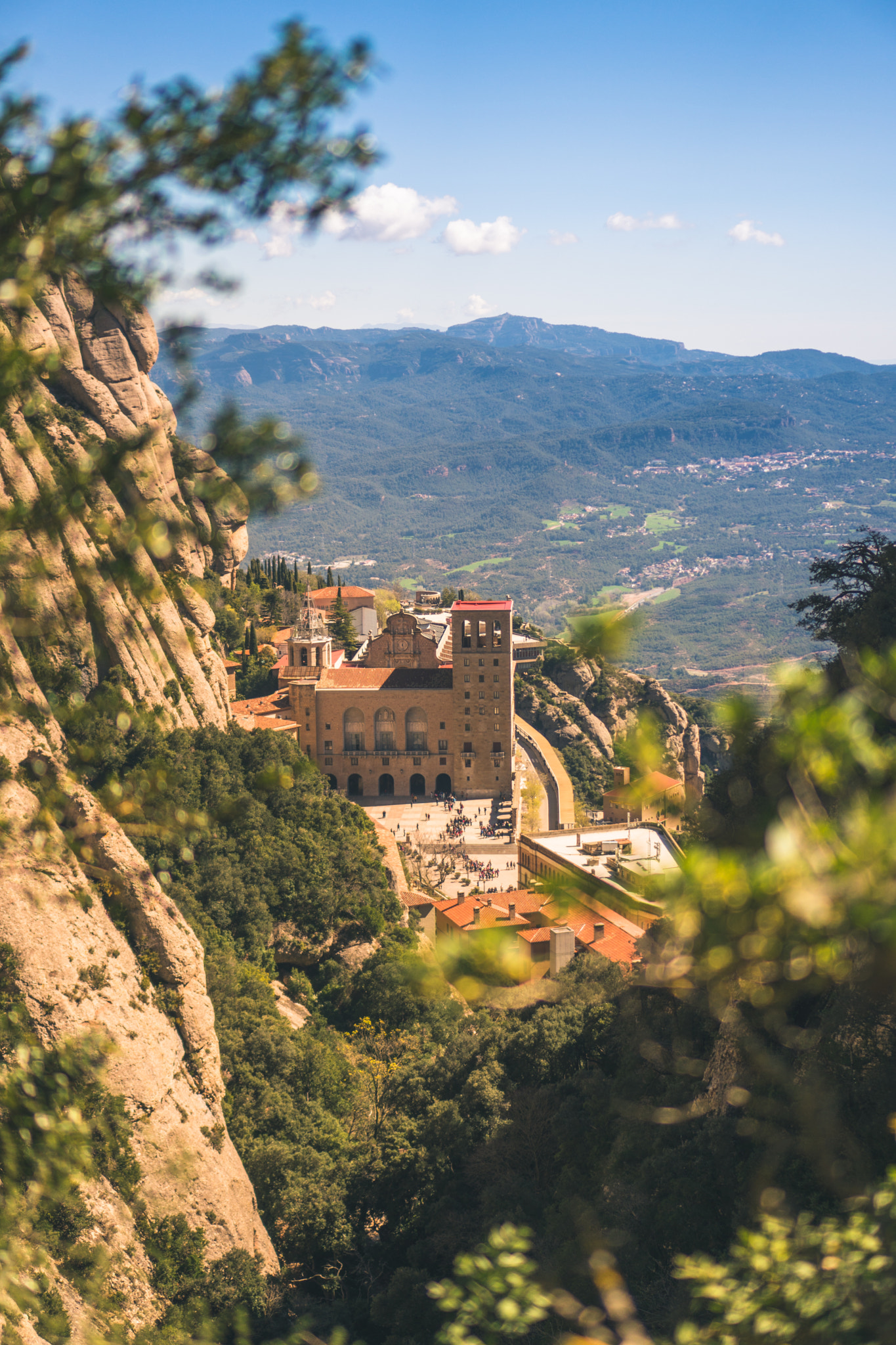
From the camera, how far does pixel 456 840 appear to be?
1676 inches

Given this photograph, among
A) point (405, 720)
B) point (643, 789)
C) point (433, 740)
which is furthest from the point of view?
point (433, 740)

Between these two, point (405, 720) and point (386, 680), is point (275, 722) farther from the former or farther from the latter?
point (405, 720)

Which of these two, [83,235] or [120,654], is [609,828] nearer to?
[120,654]

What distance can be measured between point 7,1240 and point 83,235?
806 cm

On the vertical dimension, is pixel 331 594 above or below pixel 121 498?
below

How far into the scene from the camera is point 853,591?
69.8 ft

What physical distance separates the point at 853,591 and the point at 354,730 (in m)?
30.0

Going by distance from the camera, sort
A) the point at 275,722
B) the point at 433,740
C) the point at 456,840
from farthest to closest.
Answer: the point at 433,740 < the point at 275,722 < the point at 456,840

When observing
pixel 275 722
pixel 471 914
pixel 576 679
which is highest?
pixel 275 722

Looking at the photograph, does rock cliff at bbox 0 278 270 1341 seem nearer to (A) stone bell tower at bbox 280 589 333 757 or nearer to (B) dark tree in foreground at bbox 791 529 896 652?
(B) dark tree in foreground at bbox 791 529 896 652

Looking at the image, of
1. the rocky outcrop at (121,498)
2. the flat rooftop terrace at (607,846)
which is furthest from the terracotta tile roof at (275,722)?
the flat rooftop terrace at (607,846)

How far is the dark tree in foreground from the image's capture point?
18797 millimetres

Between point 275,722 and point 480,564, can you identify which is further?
point 480,564

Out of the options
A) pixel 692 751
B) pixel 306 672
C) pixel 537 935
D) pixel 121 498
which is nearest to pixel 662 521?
pixel 692 751
